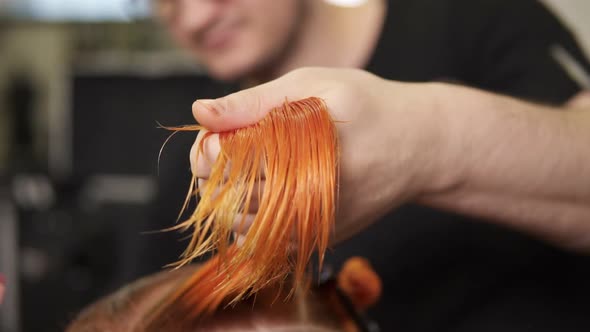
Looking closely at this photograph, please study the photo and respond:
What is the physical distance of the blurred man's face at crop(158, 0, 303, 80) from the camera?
75 cm

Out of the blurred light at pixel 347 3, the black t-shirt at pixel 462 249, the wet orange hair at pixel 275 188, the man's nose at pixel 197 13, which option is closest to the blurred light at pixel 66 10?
the man's nose at pixel 197 13

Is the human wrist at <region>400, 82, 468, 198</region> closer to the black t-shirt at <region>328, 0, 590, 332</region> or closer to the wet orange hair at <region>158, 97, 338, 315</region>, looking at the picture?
the wet orange hair at <region>158, 97, 338, 315</region>

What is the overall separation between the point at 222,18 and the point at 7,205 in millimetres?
1293

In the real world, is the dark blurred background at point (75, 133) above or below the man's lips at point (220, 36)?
below

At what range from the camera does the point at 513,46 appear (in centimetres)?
69

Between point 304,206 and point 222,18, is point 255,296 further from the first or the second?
point 222,18

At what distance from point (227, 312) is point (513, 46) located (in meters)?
0.56

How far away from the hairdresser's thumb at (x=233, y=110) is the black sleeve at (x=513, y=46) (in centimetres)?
48

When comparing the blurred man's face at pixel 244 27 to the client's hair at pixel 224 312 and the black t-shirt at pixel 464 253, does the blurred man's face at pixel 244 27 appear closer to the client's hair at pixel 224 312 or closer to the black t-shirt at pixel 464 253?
the black t-shirt at pixel 464 253

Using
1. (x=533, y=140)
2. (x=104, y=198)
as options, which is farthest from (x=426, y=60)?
(x=104, y=198)

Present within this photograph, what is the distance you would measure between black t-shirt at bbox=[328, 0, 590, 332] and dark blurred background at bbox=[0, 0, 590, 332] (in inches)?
50.4

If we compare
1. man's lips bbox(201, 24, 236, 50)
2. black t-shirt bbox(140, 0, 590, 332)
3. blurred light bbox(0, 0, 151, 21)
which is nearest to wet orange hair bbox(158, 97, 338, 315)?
black t-shirt bbox(140, 0, 590, 332)

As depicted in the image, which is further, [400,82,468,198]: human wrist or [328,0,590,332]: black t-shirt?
[328,0,590,332]: black t-shirt

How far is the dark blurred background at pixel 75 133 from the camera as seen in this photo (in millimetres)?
1691
